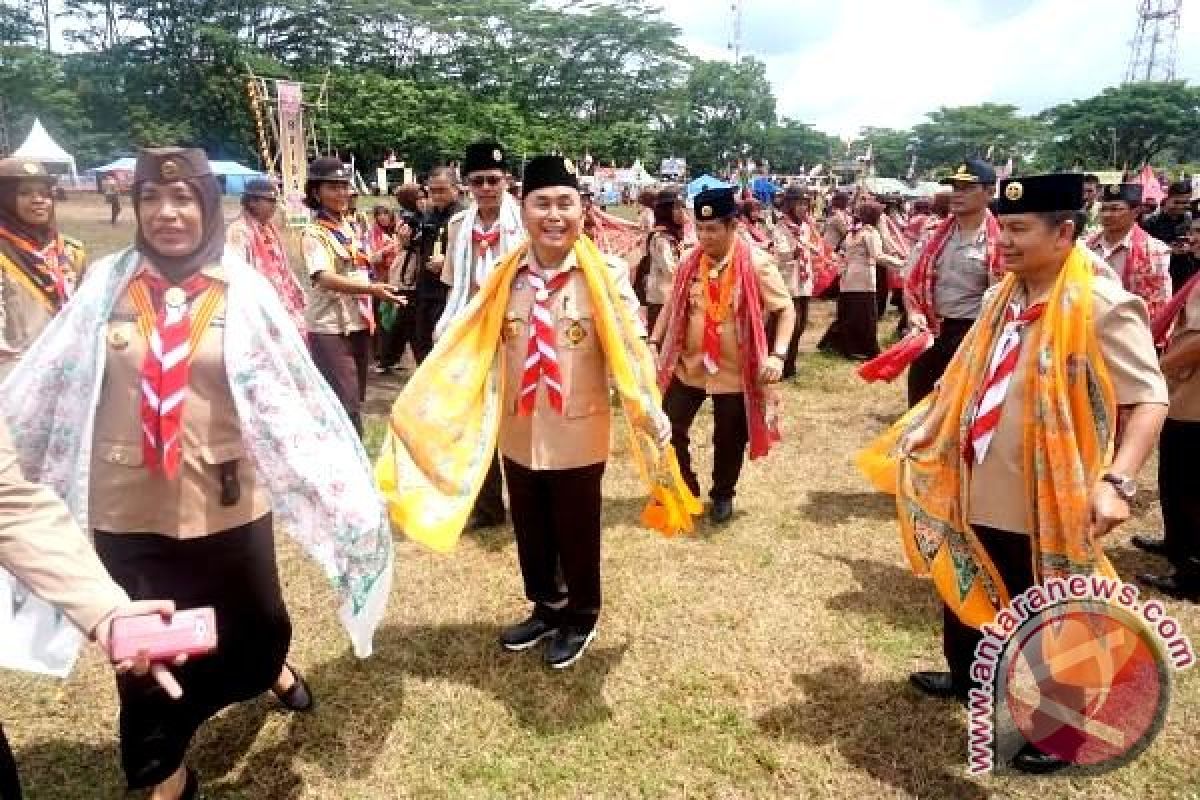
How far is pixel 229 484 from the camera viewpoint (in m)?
2.53

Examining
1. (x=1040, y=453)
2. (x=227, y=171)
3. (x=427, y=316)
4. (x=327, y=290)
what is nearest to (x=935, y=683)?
(x=1040, y=453)

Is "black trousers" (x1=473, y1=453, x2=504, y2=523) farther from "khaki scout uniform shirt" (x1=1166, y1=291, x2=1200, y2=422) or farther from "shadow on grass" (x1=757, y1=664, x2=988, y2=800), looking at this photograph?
"khaki scout uniform shirt" (x1=1166, y1=291, x2=1200, y2=422)

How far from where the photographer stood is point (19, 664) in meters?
2.37

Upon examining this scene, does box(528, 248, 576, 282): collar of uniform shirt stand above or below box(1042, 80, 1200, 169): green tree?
below

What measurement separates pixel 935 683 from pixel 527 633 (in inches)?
71.7

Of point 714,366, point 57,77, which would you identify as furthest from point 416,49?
point 714,366

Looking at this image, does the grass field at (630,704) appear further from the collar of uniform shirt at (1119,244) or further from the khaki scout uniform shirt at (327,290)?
A: the collar of uniform shirt at (1119,244)

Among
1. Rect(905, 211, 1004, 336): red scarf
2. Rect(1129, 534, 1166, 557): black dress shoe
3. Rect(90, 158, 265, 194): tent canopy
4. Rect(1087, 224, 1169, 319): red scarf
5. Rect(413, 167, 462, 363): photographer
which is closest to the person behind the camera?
Rect(1129, 534, 1166, 557): black dress shoe

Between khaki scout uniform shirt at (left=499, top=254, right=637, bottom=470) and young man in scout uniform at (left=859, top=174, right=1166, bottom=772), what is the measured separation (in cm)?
129

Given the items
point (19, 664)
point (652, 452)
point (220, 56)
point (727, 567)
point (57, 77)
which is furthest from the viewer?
point (220, 56)

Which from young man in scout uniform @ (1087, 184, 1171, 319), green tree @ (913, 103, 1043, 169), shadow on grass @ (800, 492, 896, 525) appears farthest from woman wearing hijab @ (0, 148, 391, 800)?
green tree @ (913, 103, 1043, 169)

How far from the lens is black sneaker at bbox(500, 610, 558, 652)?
377 cm

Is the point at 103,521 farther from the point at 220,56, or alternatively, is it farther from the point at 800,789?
the point at 220,56

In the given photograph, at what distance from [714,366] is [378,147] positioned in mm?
48143
